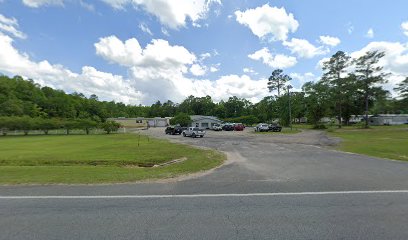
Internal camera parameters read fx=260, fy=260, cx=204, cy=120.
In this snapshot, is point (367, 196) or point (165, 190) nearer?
point (367, 196)

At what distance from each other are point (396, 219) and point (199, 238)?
3.89 metres

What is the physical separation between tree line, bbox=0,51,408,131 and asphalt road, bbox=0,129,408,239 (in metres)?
55.2

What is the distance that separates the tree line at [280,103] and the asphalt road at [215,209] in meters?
55.2

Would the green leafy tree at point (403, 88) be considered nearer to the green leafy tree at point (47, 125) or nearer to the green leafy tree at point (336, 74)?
the green leafy tree at point (336, 74)

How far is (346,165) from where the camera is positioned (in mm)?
12164

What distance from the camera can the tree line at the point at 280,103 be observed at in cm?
5619

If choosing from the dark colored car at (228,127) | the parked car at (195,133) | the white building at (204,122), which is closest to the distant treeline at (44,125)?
the parked car at (195,133)

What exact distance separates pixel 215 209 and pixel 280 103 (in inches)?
3041

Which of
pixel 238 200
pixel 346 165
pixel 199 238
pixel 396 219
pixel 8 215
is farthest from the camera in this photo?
pixel 346 165

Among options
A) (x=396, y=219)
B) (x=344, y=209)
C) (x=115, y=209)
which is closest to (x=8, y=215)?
(x=115, y=209)

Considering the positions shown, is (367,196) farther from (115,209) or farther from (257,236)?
(115,209)

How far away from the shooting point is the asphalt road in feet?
14.7

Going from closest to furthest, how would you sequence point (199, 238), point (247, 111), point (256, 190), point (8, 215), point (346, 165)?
point (199, 238) → point (8, 215) → point (256, 190) → point (346, 165) → point (247, 111)

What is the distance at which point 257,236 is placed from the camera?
4.30m
